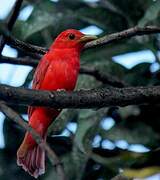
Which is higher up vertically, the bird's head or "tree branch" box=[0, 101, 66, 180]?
"tree branch" box=[0, 101, 66, 180]

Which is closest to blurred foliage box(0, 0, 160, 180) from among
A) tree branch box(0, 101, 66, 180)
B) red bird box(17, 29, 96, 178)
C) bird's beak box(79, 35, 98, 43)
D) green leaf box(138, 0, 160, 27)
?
green leaf box(138, 0, 160, 27)

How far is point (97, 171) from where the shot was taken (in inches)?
185

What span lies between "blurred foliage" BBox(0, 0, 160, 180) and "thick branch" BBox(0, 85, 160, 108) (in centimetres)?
48

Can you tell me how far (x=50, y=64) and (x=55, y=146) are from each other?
26.3 inches

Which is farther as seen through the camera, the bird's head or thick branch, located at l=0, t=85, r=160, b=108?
the bird's head

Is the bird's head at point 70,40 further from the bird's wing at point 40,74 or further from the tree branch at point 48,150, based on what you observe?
the tree branch at point 48,150

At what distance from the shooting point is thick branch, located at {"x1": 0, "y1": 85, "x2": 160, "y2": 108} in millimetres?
3186

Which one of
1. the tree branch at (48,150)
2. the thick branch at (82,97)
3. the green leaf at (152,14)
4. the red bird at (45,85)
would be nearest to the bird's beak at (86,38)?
the red bird at (45,85)

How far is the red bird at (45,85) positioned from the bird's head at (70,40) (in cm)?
2

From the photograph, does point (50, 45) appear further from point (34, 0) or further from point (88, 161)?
point (88, 161)

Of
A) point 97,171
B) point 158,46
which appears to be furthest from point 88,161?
point 158,46

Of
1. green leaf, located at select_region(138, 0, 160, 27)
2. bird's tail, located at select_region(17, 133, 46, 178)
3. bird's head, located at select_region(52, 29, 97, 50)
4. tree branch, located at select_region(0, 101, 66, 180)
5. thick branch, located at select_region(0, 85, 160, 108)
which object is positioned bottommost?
bird's tail, located at select_region(17, 133, 46, 178)

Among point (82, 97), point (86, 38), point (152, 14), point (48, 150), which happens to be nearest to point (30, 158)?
point (86, 38)

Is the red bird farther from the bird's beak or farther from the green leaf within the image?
the green leaf
